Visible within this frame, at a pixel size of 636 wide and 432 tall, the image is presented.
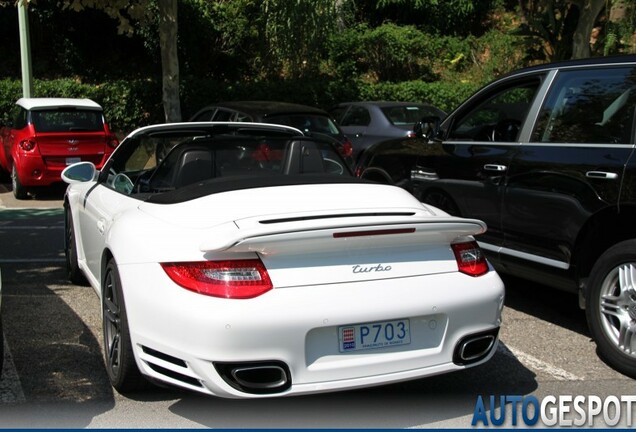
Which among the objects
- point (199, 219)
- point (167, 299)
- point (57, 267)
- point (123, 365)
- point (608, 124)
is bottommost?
Result: point (57, 267)

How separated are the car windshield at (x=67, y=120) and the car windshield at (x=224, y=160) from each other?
293 inches

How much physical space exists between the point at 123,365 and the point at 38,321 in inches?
75.3

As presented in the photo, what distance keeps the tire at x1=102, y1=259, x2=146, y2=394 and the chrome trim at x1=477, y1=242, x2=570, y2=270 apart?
9.19 feet

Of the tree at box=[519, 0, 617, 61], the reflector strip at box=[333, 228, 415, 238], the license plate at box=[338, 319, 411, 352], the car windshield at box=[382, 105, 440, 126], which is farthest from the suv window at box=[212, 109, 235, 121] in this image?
the tree at box=[519, 0, 617, 61]

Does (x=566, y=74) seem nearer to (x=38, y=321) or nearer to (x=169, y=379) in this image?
(x=169, y=379)

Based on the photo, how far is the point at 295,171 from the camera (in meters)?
4.90

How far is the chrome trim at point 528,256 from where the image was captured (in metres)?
5.03

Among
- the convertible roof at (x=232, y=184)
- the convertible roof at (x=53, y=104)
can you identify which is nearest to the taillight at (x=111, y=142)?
the convertible roof at (x=53, y=104)

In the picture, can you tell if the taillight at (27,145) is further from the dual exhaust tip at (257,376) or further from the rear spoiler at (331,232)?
the dual exhaust tip at (257,376)

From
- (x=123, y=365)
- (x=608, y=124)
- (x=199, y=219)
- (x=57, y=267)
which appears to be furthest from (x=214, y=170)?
(x=57, y=267)

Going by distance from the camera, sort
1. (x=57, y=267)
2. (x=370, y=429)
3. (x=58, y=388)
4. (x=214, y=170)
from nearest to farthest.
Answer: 1. (x=370, y=429)
2. (x=58, y=388)
3. (x=214, y=170)
4. (x=57, y=267)

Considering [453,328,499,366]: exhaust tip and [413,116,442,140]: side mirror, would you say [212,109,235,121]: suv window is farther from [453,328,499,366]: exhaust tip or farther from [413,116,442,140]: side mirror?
[453,328,499,366]: exhaust tip

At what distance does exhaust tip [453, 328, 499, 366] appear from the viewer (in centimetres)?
371

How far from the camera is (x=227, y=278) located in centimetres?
341
